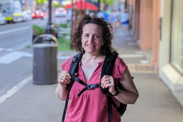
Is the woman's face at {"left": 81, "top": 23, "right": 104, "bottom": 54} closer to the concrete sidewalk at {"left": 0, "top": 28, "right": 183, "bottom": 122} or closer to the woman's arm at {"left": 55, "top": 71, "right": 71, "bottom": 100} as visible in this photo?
the woman's arm at {"left": 55, "top": 71, "right": 71, "bottom": 100}

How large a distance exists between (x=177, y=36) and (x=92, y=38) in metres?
6.28

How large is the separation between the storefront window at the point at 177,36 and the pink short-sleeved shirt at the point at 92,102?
5.82m

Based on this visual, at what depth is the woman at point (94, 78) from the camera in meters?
2.35

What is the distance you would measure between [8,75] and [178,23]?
4986 millimetres

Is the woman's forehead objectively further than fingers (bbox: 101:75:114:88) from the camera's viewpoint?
Yes

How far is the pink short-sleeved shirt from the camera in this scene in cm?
234

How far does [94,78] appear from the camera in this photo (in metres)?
2.38

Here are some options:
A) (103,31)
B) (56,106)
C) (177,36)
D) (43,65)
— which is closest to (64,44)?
(43,65)

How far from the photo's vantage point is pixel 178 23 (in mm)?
8227

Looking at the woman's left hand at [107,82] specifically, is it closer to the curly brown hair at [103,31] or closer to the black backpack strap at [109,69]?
the black backpack strap at [109,69]

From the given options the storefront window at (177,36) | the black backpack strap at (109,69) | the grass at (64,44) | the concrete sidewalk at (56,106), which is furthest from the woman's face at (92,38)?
the grass at (64,44)

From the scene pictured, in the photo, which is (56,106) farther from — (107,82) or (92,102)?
(107,82)

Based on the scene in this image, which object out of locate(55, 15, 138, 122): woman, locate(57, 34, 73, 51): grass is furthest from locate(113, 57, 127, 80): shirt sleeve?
locate(57, 34, 73, 51): grass

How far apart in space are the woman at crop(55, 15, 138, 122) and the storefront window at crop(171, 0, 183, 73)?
573cm
